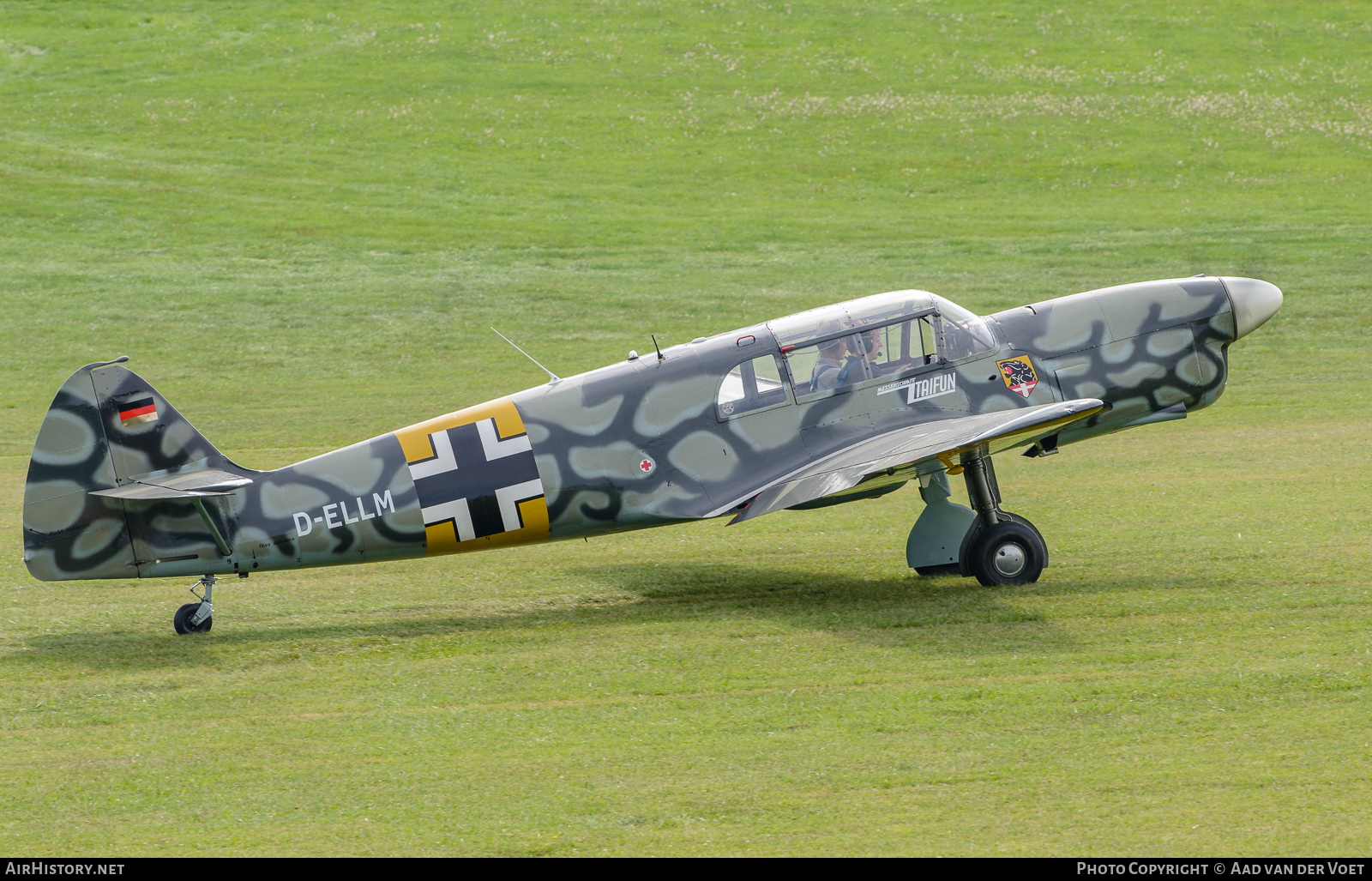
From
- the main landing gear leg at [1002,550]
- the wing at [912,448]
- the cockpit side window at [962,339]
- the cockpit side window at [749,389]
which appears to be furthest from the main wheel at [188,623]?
the cockpit side window at [962,339]

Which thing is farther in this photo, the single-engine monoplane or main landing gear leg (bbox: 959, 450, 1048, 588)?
main landing gear leg (bbox: 959, 450, 1048, 588)

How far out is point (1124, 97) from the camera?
40.7 metres

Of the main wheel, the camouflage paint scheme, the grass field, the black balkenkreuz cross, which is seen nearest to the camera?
the grass field

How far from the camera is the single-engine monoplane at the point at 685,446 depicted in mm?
10742

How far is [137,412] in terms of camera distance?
10781 millimetres

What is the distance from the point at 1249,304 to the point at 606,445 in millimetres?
5850

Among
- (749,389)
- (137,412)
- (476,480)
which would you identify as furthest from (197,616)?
(749,389)

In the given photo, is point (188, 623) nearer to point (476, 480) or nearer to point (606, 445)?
point (476, 480)

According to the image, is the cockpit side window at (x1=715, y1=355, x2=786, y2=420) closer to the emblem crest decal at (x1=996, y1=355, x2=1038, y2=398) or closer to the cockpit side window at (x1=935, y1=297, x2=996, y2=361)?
the cockpit side window at (x1=935, y1=297, x2=996, y2=361)

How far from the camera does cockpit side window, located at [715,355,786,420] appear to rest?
11.9 meters

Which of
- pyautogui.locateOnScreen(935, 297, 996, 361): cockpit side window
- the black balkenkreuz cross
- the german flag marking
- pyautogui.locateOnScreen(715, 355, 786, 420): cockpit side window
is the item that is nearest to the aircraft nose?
pyautogui.locateOnScreen(935, 297, 996, 361): cockpit side window

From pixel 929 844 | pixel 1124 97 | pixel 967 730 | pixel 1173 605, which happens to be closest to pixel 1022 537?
pixel 1173 605

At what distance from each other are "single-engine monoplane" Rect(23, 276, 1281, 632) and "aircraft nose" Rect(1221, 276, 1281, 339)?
22 mm

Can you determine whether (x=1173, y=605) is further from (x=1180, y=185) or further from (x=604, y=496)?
(x=1180, y=185)
